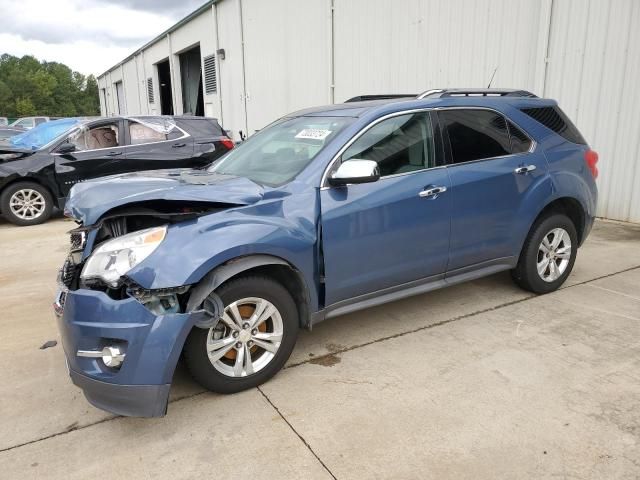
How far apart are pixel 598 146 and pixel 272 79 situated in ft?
33.5

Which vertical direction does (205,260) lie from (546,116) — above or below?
below

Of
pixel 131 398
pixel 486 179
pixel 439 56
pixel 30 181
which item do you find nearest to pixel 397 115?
pixel 486 179

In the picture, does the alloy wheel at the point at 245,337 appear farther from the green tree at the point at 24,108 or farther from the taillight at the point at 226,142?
the green tree at the point at 24,108

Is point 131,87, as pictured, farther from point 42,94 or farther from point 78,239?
point 42,94

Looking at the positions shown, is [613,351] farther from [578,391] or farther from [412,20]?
[412,20]

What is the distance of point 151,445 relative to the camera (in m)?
2.65

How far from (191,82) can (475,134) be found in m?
22.0

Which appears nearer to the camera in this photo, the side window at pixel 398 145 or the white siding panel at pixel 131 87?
the side window at pixel 398 145

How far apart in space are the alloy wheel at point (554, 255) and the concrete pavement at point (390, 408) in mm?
345

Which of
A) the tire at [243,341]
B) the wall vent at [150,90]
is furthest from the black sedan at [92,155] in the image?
the wall vent at [150,90]

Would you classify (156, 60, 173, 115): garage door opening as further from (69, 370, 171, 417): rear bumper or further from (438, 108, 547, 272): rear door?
(69, 370, 171, 417): rear bumper

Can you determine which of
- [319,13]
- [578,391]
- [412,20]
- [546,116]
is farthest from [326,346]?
[319,13]

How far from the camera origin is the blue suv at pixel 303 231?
8.58ft

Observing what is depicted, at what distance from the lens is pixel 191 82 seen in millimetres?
23703
